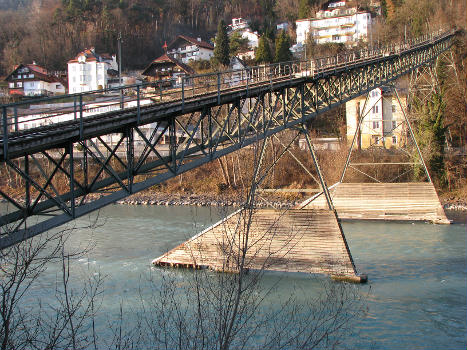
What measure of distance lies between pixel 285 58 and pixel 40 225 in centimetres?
4222

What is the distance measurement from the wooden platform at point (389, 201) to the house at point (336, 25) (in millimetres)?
36450

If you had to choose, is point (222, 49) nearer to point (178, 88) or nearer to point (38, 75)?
point (38, 75)

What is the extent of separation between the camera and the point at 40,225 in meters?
7.08

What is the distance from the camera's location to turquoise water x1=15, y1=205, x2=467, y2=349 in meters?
10.4

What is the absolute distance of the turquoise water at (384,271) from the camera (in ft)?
34.0

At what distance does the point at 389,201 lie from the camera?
75.7 feet

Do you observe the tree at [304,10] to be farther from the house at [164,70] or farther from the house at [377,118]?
the house at [377,118]

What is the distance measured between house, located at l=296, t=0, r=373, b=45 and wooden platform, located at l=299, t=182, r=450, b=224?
36.5 metres

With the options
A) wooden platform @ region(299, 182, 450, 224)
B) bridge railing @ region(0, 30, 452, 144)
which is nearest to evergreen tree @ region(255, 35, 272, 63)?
bridge railing @ region(0, 30, 452, 144)

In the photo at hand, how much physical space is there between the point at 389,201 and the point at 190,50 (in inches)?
1626

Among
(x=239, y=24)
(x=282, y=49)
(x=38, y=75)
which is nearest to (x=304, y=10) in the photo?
(x=239, y=24)

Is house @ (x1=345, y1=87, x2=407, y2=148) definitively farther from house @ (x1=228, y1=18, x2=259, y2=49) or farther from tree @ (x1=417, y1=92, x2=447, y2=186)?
house @ (x1=228, y1=18, x2=259, y2=49)

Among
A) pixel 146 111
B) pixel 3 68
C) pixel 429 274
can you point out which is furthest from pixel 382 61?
pixel 3 68

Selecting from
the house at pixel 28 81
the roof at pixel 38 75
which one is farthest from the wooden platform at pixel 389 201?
the roof at pixel 38 75
